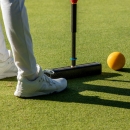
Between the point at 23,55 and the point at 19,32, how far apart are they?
175mm

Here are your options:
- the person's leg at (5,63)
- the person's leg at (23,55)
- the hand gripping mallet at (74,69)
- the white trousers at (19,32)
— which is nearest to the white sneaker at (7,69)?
the person's leg at (5,63)

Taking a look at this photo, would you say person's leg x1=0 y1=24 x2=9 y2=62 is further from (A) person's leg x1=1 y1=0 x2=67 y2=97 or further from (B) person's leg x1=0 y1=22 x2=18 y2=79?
(A) person's leg x1=1 y1=0 x2=67 y2=97

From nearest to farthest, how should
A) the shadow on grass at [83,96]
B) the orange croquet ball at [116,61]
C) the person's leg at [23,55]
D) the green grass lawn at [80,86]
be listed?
the green grass lawn at [80,86], the person's leg at [23,55], the shadow on grass at [83,96], the orange croquet ball at [116,61]

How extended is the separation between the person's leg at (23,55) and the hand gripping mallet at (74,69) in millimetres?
213

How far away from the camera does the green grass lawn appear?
2.88m

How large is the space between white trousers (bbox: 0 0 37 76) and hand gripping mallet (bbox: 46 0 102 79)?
1.61 ft

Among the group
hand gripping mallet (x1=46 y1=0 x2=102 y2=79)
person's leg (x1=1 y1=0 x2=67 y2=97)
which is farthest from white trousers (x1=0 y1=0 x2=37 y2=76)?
hand gripping mallet (x1=46 y1=0 x2=102 y2=79)

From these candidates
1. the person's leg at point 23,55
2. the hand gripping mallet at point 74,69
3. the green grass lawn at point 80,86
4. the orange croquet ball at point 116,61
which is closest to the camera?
the green grass lawn at point 80,86

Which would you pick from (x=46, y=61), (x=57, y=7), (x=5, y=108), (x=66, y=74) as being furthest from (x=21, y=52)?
(x=57, y=7)

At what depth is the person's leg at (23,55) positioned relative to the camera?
299 cm

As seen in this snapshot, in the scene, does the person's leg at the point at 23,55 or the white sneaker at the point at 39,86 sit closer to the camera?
the person's leg at the point at 23,55

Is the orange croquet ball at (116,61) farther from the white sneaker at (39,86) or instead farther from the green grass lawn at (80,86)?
the white sneaker at (39,86)

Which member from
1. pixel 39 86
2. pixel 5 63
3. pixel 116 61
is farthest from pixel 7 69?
pixel 116 61

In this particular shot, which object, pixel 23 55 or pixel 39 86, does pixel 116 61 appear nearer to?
pixel 39 86
